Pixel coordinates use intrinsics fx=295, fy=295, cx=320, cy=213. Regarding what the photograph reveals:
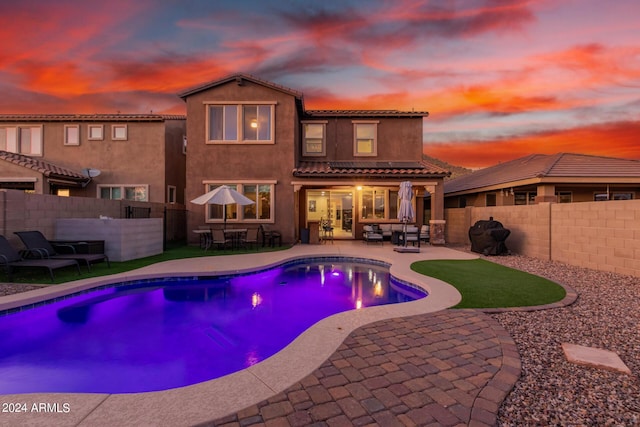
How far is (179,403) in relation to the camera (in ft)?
8.50

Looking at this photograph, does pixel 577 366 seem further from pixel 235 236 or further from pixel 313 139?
pixel 313 139

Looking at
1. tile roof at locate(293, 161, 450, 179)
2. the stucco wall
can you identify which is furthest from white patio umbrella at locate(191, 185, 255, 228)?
tile roof at locate(293, 161, 450, 179)

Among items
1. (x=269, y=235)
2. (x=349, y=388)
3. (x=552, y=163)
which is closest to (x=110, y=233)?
(x=269, y=235)

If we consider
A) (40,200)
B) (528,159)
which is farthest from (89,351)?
(528,159)

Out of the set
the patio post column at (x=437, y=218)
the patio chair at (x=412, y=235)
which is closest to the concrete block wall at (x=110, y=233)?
the patio chair at (x=412, y=235)

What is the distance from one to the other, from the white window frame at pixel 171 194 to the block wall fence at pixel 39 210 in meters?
6.16

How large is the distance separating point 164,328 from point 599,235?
11.9 meters

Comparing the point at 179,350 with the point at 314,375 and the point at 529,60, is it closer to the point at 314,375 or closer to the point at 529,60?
the point at 314,375

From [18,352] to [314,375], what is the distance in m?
4.82

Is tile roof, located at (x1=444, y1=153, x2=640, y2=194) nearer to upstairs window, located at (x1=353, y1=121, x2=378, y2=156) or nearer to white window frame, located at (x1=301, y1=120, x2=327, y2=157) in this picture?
upstairs window, located at (x1=353, y1=121, x2=378, y2=156)

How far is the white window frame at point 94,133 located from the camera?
17.3 metres

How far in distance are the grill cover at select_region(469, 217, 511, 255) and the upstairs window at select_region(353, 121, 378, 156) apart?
7.34 metres

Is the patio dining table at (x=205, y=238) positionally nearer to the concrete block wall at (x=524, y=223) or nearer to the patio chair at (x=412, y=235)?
the patio chair at (x=412, y=235)

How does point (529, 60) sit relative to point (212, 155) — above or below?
above
